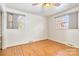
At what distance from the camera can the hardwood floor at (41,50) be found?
1.51m

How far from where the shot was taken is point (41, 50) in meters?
1.57

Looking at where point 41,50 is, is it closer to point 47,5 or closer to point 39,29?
point 39,29

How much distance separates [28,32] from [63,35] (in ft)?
1.89

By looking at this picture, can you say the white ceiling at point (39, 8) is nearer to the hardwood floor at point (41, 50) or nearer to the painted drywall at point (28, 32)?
the painted drywall at point (28, 32)

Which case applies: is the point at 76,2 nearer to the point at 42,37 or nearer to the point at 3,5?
the point at 42,37

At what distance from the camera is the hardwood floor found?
4.94 feet

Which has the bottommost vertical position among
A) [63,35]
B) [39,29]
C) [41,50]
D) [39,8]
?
[41,50]

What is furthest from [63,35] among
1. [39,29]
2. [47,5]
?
[47,5]

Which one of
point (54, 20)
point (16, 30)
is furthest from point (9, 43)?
point (54, 20)

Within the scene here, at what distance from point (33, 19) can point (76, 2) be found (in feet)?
2.35

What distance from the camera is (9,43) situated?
5.02 ft

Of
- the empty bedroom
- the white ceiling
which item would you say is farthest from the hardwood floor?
the white ceiling

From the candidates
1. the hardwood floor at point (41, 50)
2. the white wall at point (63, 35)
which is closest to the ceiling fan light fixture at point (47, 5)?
the white wall at point (63, 35)

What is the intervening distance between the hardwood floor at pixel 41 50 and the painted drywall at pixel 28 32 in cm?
8
